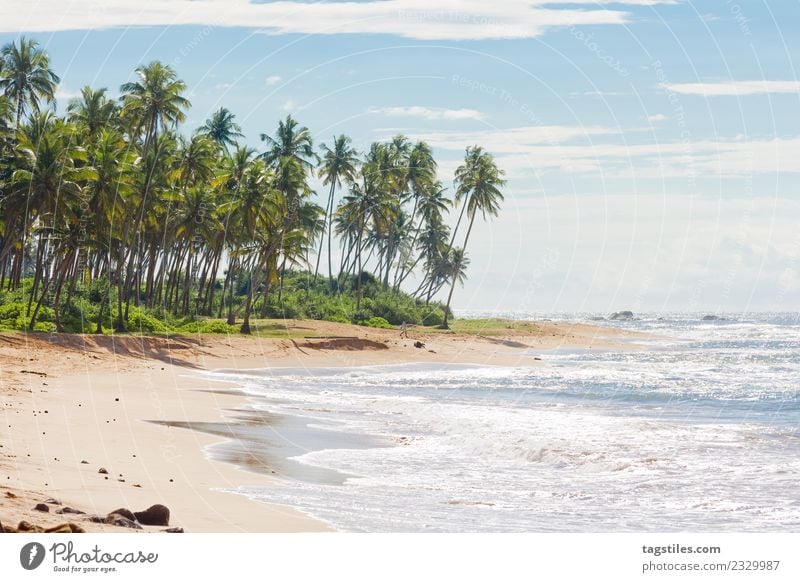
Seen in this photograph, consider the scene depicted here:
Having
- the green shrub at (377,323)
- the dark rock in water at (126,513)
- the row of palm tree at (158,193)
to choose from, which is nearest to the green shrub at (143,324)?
the row of palm tree at (158,193)

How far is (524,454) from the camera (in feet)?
71.1

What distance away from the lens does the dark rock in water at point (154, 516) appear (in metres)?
11.1

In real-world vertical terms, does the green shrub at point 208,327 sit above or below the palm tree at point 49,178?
below

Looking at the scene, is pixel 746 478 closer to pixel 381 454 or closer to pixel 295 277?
pixel 381 454

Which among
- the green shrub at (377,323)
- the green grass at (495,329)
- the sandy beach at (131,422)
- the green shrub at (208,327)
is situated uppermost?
the green grass at (495,329)

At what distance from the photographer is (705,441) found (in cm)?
2414

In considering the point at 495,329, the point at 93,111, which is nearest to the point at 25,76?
the point at 93,111

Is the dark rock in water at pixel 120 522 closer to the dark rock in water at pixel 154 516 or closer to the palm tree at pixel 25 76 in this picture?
the dark rock in water at pixel 154 516

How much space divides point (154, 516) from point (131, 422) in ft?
41.0

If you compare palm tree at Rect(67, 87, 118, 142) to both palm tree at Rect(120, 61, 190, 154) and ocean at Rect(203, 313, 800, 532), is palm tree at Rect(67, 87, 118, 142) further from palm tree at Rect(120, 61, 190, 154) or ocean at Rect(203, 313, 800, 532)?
ocean at Rect(203, 313, 800, 532)

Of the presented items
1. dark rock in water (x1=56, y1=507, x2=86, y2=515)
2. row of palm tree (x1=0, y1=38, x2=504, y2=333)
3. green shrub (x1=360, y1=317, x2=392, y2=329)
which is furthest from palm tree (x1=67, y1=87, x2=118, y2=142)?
dark rock in water (x1=56, y1=507, x2=86, y2=515)

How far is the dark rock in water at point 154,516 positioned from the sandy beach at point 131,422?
19cm
